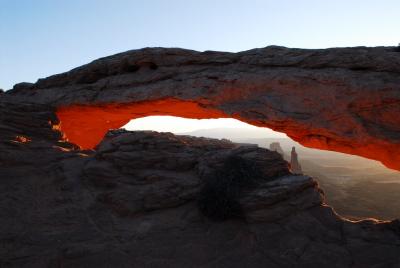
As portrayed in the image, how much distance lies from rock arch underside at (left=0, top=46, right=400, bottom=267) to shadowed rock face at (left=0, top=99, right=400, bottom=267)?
0.05m

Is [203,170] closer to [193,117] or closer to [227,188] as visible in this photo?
[227,188]

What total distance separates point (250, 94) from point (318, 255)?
318 inches

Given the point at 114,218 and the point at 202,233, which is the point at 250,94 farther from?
the point at 114,218

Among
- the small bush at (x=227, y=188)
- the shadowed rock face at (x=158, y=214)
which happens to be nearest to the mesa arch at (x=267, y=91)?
the shadowed rock face at (x=158, y=214)

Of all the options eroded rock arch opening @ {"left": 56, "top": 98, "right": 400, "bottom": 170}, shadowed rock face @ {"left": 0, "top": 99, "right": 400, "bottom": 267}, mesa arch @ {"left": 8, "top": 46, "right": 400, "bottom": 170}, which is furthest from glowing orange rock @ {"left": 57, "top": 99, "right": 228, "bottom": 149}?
shadowed rock face @ {"left": 0, "top": 99, "right": 400, "bottom": 267}

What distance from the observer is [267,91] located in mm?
17641

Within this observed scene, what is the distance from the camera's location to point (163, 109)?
22.1m

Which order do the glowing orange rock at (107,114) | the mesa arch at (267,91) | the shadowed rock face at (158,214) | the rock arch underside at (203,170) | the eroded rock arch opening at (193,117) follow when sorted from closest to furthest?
the shadowed rock face at (158,214) → the rock arch underside at (203,170) → the mesa arch at (267,91) → the eroded rock arch opening at (193,117) → the glowing orange rock at (107,114)

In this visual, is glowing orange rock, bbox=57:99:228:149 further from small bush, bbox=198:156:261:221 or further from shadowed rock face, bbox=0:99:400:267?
small bush, bbox=198:156:261:221

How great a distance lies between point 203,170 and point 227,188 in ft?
6.01

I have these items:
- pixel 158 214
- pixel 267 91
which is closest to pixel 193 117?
pixel 267 91

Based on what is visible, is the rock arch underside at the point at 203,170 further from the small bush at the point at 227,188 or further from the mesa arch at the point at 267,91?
the small bush at the point at 227,188

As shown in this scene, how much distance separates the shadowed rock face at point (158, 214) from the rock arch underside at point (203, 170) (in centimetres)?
5

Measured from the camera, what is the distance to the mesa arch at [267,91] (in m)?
15.5
